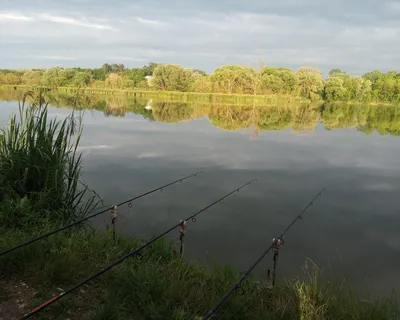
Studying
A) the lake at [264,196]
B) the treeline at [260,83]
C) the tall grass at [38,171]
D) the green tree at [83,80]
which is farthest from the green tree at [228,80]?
the tall grass at [38,171]

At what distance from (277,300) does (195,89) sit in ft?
194

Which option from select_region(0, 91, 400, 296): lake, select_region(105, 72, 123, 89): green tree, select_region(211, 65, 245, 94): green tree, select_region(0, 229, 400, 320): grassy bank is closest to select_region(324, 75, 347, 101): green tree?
select_region(211, 65, 245, 94): green tree

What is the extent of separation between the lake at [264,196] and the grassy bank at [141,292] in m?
1.07

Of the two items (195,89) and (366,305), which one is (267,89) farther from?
(366,305)

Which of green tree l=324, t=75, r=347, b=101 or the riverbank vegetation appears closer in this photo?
the riverbank vegetation

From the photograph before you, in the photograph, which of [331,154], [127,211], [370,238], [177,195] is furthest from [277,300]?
[331,154]

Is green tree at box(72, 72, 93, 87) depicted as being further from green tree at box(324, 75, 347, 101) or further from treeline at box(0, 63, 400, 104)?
green tree at box(324, 75, 347, 101)

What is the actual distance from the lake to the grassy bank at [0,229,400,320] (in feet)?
3.50

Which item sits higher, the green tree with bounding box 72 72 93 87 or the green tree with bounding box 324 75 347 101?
the green tree with bounding box 324 75 347 101

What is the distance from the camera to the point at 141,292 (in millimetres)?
3072

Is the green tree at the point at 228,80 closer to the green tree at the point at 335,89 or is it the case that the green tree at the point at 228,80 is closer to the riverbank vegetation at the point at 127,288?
the green tree at the point at 335,89

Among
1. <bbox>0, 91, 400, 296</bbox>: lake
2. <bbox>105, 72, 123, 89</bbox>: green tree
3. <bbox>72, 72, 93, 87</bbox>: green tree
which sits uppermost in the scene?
<bbox>105, 72, 123, 89</bbox>: green tree

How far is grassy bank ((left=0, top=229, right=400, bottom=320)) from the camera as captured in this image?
289 cm

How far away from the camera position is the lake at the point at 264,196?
5.07 metres
